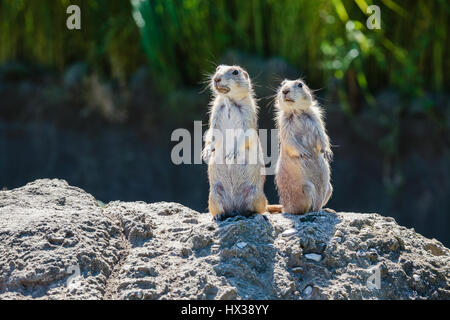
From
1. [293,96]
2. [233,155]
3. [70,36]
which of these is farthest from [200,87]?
[233,155]

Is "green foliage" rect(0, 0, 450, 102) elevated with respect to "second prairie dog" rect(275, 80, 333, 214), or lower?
elevated

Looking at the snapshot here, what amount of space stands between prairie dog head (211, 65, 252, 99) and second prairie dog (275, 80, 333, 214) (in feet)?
1.38

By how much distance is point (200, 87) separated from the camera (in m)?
13.0

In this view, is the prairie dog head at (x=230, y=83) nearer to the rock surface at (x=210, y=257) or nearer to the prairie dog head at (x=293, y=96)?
the prairie dog head at (x=293, y=96)

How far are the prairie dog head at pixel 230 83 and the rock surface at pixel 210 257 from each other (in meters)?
1.31

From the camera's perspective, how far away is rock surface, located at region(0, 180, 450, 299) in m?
5.13

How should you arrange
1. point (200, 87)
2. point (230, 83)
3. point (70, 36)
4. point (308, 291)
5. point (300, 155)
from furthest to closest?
point (70, 36)
point (200, 87)
point (300, 155)
point (230, 83)
point (308, 291)

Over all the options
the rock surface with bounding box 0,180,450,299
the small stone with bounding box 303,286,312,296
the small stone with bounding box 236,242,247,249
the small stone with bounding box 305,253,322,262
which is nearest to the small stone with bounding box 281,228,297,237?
the rock surface with bounding box 0,180,450,299

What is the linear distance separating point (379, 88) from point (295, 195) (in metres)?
6.42

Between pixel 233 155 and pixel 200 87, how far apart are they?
674 centimetres

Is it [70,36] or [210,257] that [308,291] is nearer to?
[210,257]

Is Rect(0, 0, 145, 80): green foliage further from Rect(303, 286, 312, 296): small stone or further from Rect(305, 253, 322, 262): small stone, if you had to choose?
Rect(303, 286, 312, 296): small stone

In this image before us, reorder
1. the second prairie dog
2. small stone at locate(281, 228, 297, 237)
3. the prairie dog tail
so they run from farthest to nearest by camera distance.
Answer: the prairie dog tail
the second prairie dog
small stone at locate(281, 228, 297, 237)

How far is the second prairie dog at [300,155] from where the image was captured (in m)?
6.86
